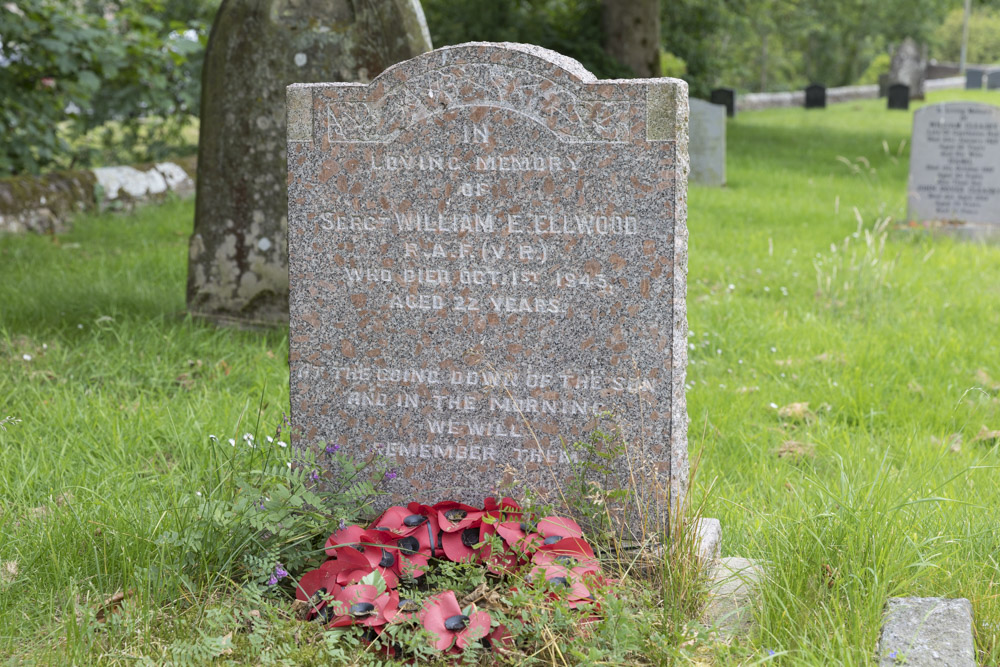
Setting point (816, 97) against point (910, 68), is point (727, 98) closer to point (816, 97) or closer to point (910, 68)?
point (816, 97)

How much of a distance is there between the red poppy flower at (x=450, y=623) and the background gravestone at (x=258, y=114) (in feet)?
10.1

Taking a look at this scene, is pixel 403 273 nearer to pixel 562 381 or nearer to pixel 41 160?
pixel 562 381

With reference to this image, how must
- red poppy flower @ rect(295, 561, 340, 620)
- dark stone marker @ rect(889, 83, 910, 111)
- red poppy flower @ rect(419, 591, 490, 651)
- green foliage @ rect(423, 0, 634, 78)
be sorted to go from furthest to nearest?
dark stone marker @ rect(889, 83, 910, 111), green foliage @ rect(423, 0, 634, 78), red poppy flower @ rect(295, 561, 340, 620), red poppy flower @ rect(419, 591, 490, 651)

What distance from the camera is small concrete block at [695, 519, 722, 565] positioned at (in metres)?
2.73

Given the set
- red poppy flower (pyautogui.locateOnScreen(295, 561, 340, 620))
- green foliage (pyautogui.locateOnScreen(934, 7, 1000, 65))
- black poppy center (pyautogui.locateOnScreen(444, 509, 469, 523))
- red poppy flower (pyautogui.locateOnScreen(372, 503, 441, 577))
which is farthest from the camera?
green foliage (pyautogui.locateOnScreen(934, 7, 1000, 65))

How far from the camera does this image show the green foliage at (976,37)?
61.2m

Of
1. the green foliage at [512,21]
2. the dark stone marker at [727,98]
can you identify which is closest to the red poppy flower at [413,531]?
A: the green foliage at [512,21]

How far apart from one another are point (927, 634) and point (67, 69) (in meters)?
7.45

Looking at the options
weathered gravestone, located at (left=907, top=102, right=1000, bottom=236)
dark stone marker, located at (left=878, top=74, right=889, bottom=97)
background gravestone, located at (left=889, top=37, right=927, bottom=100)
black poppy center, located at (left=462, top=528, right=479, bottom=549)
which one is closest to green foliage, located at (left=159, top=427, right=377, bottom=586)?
black poppy center, located at (left=462, top=528, right=479, bottom=549)

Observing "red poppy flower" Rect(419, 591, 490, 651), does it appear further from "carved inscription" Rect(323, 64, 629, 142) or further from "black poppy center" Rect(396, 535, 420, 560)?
"carved inscription" Rect(323, 64, 629, 142)

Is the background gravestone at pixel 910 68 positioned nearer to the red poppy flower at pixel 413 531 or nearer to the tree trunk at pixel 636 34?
the tree trunk at pixel 636 34

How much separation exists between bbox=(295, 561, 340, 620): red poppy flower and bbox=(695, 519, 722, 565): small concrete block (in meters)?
1.01

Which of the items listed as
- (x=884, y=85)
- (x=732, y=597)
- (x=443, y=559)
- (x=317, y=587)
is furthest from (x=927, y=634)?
(x=884, y=85)

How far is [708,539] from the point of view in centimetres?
284
